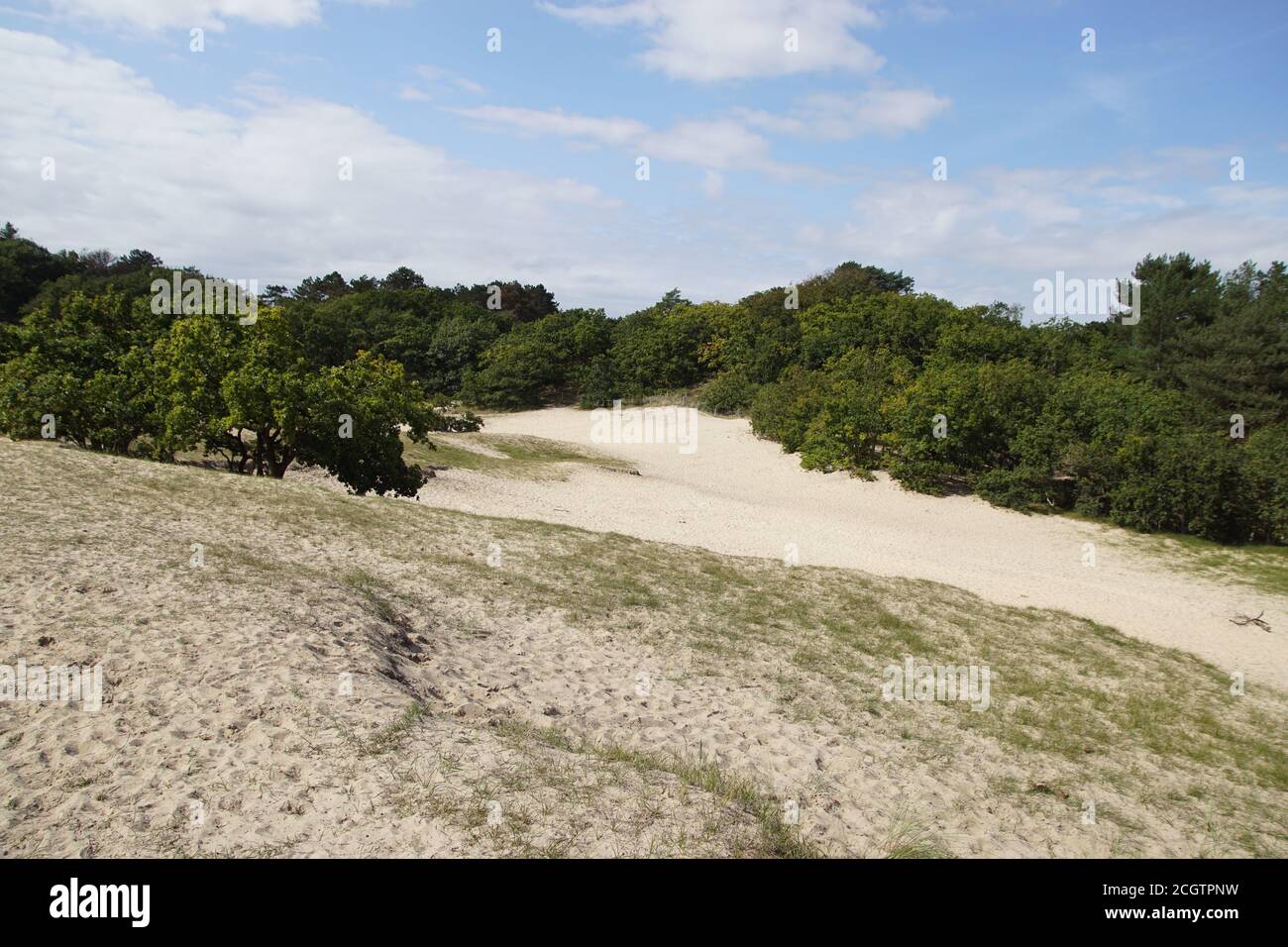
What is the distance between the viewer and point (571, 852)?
5367 mm

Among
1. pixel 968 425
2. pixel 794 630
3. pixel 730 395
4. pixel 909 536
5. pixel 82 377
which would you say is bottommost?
pixel 794 630

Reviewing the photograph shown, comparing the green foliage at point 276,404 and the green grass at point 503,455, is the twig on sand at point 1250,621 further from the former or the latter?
the green grass at point 503,455

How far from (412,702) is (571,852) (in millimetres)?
3035

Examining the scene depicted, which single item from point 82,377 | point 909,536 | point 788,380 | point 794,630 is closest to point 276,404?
point 82,377

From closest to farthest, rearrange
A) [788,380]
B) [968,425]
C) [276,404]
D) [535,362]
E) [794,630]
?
[794,630], [276,404], [968,425], [788,380], [535,362]

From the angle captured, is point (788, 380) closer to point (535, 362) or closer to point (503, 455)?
point (503, 455)

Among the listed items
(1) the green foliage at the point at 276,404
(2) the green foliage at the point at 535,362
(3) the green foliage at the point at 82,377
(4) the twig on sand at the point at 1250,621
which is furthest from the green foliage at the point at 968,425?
(2) the green foliage at the point at 535,362

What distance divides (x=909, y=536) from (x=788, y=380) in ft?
73.1

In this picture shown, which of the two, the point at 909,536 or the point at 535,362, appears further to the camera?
the point at 535,362

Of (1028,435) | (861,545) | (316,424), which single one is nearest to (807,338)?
(1028,435)

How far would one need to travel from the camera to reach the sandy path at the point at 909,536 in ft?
53.8

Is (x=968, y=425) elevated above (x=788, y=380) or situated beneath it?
situated beneath

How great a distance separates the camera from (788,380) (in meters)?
44.9
